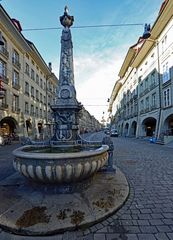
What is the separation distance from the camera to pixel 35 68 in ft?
108

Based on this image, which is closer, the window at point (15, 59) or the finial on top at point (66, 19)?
the finial on top at point (66, 19)

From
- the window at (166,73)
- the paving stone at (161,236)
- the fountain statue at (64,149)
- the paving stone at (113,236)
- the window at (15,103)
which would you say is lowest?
the paving stone at (113,236)

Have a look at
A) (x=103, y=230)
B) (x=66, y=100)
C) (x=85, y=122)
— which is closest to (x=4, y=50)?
(x=66, y=100)

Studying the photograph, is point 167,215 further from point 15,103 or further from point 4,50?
point 15,103

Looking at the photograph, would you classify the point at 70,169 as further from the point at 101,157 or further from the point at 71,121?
the point at 71,121

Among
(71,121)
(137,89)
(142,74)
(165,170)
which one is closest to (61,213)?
(71,121)

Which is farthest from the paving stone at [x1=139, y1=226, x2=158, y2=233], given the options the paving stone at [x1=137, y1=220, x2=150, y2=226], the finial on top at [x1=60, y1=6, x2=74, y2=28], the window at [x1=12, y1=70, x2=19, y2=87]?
the window at [x1=12, y1=70, x2=19, y2=87]

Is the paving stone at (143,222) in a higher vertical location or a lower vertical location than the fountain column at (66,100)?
lower

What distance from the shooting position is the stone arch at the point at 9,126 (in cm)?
2381

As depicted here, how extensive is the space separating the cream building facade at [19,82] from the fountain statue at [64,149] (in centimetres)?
1406

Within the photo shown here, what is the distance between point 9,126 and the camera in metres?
25.4

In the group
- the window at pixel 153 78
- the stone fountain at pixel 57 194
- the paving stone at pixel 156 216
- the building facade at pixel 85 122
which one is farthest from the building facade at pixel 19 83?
the window at pixel 153 78

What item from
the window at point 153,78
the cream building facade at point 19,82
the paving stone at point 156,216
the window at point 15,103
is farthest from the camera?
the window at point 153,78

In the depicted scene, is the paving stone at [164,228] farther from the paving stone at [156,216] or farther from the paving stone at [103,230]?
the paving stone at [103,230]
